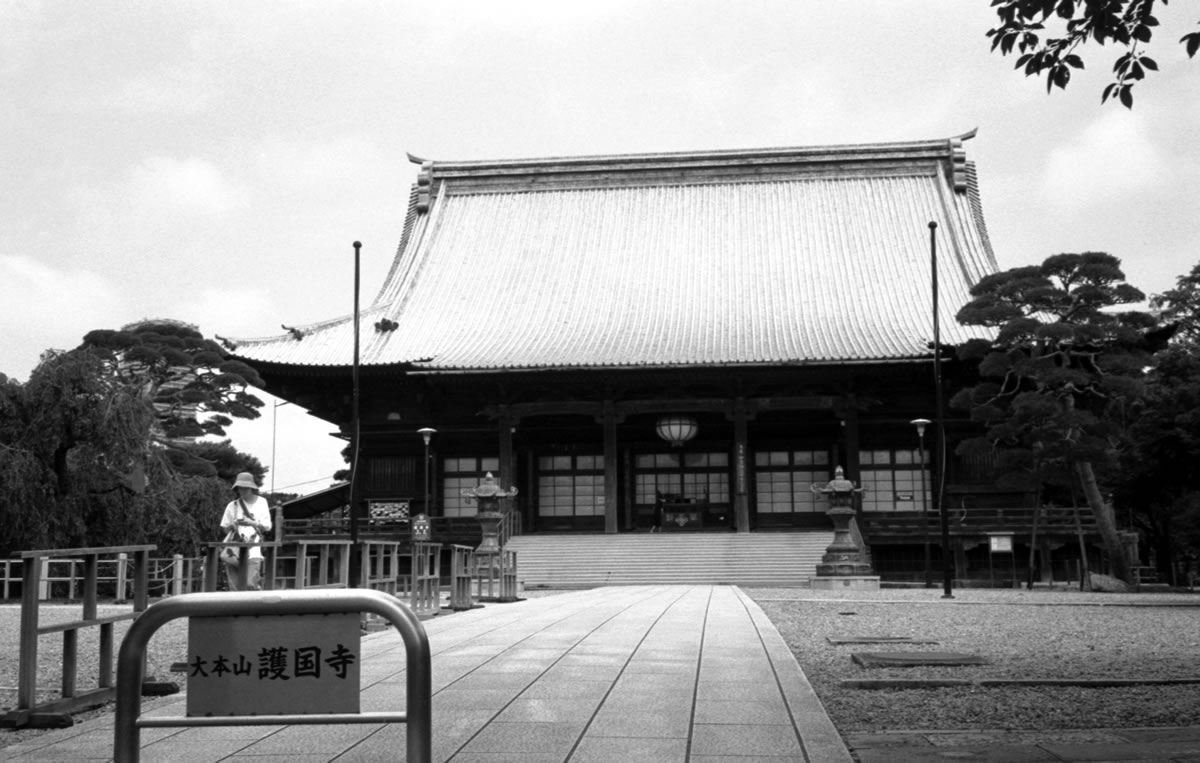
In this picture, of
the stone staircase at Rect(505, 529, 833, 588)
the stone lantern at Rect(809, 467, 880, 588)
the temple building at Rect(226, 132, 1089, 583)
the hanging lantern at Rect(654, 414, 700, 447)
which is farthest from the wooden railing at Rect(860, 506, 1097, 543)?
the hanging lantern at Rect(654, 414, 700, 447)

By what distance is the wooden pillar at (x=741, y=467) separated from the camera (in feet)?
98.5

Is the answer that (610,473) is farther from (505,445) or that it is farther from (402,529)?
(402,529)

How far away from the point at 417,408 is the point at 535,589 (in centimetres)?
909

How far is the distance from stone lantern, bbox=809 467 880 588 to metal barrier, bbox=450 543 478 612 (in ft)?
31.2

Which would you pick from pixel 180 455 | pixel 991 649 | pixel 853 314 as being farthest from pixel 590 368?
pixel 991 649

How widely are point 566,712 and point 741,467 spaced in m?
24.2

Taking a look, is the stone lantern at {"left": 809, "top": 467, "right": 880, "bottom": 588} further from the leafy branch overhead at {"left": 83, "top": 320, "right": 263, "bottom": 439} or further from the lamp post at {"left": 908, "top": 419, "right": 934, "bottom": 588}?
the leafy branch overhead at {"left": 83, "top": 320, "right": 263, "bottom": 439}

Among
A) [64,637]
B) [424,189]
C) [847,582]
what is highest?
[424,189]

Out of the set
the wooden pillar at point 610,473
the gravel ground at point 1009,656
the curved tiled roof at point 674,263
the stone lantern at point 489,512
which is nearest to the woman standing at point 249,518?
the gravel ground at point 1009,656

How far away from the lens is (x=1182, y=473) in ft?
90.8

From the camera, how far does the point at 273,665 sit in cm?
409

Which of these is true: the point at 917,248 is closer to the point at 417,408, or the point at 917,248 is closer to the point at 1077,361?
the point at 1077,361

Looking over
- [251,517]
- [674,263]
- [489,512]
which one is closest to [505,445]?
[489,512]

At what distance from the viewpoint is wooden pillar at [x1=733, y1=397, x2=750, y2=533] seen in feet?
98.5
